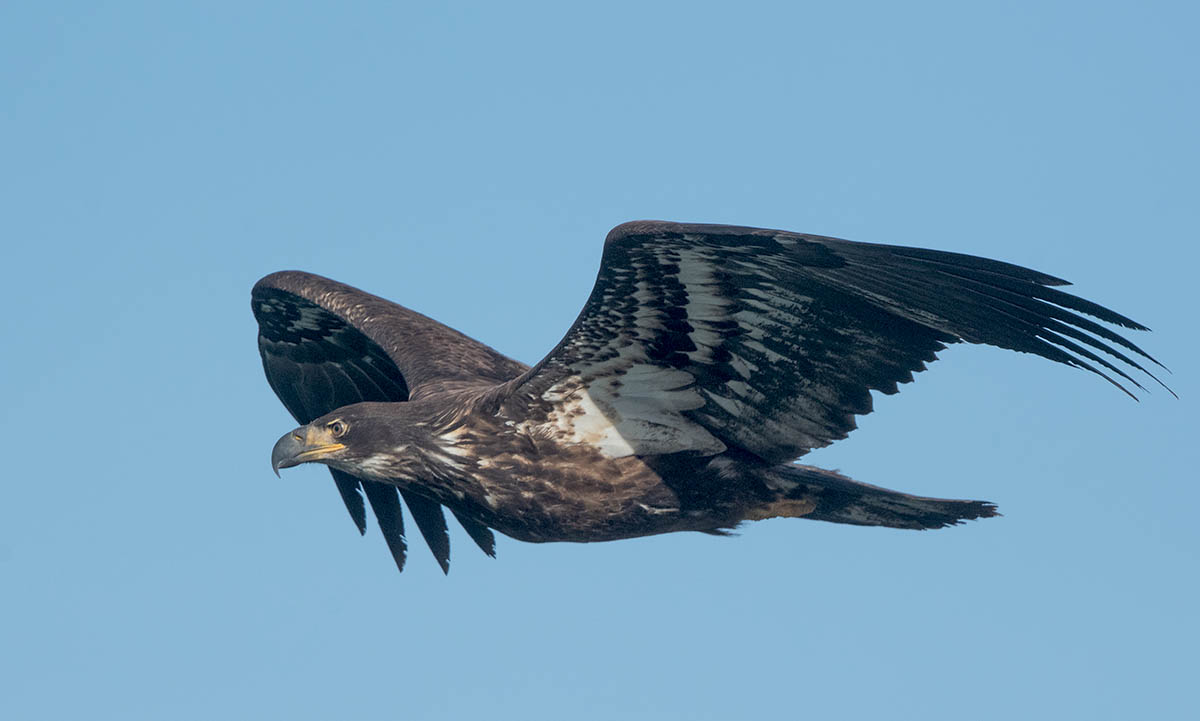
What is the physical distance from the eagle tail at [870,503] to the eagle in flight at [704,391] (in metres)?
0.01

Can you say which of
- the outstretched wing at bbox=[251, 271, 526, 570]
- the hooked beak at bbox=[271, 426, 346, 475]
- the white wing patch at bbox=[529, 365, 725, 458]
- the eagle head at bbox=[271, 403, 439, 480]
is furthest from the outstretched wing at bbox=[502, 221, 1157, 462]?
the outstretched wing at bbox=[251, 271, 526, 570]

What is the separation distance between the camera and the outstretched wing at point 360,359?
10672mm

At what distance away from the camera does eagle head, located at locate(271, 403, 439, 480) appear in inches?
353

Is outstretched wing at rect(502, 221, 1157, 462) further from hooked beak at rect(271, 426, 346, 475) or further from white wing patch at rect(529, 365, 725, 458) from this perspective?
hooked beak at rect(271, 426, 346, 475)

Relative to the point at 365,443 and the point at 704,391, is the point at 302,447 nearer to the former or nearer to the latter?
the point at 365,443

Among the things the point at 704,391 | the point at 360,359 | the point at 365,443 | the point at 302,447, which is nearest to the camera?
the point at 704,391

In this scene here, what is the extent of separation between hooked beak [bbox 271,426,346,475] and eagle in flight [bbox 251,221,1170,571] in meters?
0.01

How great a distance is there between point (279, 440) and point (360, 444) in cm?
61

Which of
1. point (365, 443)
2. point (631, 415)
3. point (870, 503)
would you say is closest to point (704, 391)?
point (631, 415)

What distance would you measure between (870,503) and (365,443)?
2.77 metres

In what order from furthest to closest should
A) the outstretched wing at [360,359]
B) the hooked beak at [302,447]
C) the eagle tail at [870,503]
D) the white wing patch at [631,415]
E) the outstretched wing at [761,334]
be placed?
the outstretched wing at [360,359], the hooked beak at [302,447], the eagle tail at [870,503], the white wing patch at [631,415], the outstretched wing at [761,334]

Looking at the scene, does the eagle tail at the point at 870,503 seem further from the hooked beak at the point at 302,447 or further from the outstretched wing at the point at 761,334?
the hooked beak at the point at 302,447

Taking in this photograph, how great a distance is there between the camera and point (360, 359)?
11.6m

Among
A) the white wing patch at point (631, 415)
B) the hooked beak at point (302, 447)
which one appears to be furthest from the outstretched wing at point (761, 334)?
the hooked beak at point (302, 447)
